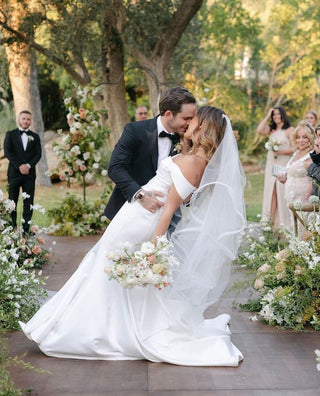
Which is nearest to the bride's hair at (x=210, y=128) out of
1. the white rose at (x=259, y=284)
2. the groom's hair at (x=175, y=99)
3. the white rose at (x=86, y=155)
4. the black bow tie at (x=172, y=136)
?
the groom's hair at (x=175, y=99)

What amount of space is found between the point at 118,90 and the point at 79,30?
1.82 metres

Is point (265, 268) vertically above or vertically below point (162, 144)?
below

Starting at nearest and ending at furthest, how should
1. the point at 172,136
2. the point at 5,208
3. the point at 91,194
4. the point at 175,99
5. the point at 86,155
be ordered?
the point at 175,99 < the point at 172,136 < the point at 5,208 < the point at 86,155 < the point at 91,194

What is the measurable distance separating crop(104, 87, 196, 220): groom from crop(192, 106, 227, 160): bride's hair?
1.60 ft

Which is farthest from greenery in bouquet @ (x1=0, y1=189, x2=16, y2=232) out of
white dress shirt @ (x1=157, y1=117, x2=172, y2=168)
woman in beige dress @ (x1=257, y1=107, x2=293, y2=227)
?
woman in beige dress @ (x1=257, y1=107, x2=293, y2=227)

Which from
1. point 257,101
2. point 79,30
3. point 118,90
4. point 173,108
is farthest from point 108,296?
point 257,101

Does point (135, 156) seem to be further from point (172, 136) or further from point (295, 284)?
point (295, 284)

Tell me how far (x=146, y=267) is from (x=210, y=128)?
97 cm

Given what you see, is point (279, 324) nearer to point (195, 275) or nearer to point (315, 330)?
point (315, 330)

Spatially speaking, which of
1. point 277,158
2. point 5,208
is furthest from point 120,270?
point 277,158

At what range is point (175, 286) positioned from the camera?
436cm

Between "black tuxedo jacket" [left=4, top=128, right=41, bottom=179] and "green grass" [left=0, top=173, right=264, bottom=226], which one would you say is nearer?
"black tuxedo jacket" [left=4, top=128, right=41, bottom=179]

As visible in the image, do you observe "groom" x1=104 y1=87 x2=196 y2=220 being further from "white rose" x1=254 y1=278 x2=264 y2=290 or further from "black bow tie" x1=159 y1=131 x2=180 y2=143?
"white rose" x1=254 y1=278 x2=264 y2=290

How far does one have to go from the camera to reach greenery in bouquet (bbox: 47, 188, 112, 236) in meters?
10.2
